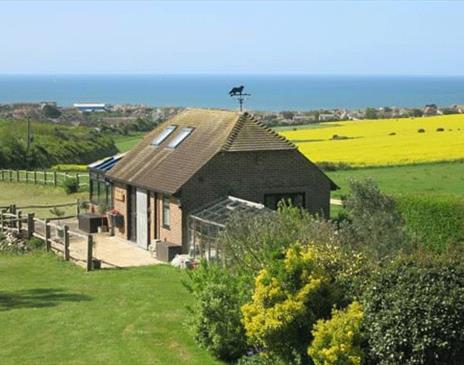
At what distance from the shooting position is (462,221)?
92.3ft

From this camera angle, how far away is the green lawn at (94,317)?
16.9 metres

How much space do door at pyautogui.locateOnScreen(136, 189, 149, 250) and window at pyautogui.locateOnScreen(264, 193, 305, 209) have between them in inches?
178

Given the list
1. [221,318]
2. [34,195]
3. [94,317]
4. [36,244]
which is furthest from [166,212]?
[34,195]

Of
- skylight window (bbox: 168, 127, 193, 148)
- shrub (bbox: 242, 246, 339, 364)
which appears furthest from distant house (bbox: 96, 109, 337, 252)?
shrub (bbox: 242, 246, 339, 364)

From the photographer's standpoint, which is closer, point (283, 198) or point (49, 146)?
point (283, 198)

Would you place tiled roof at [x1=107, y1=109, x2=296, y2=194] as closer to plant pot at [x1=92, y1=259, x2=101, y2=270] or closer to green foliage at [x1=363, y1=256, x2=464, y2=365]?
plant pot at [x1=92, y1=259, x2=101, y2=270]

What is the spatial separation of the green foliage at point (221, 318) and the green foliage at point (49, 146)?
5749 centimetres

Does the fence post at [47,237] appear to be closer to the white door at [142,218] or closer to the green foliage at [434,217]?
the white door at [142,218]

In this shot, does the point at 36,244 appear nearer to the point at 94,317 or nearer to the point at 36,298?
the point at 36,298

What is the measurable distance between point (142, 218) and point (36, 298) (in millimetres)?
9448

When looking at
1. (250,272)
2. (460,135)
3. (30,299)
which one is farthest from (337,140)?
(250,272)

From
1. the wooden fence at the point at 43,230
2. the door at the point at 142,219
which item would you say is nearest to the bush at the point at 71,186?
the wooden fence at the point at 43,230

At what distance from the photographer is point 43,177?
2232 inches

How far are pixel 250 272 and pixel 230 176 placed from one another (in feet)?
43.8
